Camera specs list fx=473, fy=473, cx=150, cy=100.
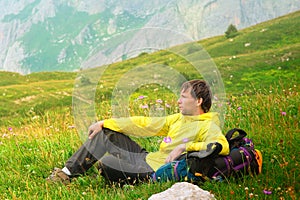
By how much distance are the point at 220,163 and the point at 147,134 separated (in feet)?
3.89

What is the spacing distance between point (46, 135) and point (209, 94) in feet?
12.7

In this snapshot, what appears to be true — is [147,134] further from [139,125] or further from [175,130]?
[175,130]

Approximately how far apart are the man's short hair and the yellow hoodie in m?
0.13

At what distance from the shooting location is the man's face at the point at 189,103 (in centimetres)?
571

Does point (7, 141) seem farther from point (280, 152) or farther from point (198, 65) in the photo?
point (280, 152)

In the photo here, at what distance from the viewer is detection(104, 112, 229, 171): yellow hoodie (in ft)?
17.9

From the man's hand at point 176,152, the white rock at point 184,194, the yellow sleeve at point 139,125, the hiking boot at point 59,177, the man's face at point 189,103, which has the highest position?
the man's face at point 189,103

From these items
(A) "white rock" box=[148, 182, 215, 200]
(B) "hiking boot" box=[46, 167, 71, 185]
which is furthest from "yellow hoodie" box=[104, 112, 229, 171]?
(A) "white rock" box=[148, 182, 215, 200]

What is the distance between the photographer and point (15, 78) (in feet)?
136

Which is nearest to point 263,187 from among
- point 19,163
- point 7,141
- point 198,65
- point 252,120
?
point 198,65

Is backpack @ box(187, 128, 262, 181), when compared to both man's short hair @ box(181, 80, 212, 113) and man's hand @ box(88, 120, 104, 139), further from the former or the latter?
man's hand @ box(88, 120, 104, 139)

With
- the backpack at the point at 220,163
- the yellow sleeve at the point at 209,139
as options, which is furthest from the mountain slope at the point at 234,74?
the backpack at the point at 220,163

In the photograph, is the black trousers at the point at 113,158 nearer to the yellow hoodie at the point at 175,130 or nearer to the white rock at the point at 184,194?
the yellow hoodie at the point at 175,130

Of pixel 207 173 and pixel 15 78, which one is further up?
pixel 15 78
